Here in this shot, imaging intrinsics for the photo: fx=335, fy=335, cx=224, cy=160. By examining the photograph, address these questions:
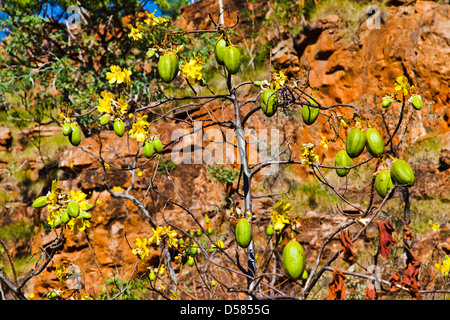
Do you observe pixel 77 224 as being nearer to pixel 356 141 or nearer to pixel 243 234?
pixel 243 234

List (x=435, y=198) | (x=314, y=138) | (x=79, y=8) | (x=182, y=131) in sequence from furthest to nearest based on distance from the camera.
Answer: (x=79, y=8) → (x=314, y=138) → (x=182, y=131) → (x=435, y=198)

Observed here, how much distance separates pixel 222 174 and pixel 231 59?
158 inches

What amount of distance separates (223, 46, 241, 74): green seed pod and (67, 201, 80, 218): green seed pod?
916mm

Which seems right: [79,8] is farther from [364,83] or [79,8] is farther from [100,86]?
[364,83]

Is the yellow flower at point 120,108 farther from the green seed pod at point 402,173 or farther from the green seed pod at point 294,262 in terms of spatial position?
the green seed pod at point 402,173

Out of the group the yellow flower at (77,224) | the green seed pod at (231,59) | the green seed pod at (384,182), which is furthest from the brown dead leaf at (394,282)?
the yellow flower at (77,224)

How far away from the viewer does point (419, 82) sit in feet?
17.4

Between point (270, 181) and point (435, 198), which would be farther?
point (270, 181)

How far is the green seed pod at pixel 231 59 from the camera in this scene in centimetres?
150

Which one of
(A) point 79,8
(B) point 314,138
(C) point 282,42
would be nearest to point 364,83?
(B) point 314,138

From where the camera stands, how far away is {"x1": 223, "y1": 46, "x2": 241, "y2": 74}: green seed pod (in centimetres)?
150

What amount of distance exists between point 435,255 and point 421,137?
6.83 feet

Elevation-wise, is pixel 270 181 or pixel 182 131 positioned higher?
pixel 182 131

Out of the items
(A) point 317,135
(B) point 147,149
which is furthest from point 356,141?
(A) point 317,135
